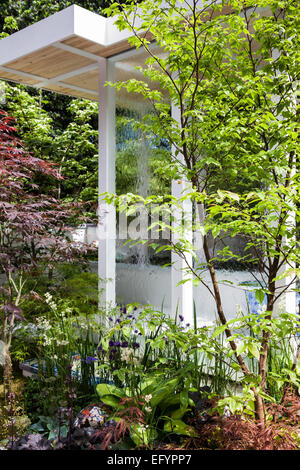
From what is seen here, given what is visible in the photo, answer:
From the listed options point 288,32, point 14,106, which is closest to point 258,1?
point 288,32

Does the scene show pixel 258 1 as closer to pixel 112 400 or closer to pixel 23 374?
pixel 112 400

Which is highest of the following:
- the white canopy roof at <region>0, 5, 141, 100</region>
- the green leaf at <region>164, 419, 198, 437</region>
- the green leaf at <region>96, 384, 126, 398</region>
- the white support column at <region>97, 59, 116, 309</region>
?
the white canopy roof at <region>0, 5, 141, 100</region>

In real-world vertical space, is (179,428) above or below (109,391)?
below

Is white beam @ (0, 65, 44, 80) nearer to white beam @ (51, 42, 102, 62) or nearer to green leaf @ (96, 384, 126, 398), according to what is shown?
white beam @ (51, 42, 102, 62)

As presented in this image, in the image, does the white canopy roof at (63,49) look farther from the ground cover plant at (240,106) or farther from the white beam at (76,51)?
the ground cover plant at (240,106)

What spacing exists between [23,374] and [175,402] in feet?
7.03

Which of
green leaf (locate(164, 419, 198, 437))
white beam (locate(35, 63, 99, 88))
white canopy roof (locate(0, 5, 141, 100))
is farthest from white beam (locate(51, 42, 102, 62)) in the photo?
green leaf (locate(164, 419, 198, 437))

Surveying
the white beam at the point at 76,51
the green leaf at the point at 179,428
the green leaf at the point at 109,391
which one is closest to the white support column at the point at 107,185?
the white beam at the point at 76,51

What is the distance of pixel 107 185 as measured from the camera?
475 cm

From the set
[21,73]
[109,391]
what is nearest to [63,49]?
[21,73]

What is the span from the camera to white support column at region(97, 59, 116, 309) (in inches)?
187

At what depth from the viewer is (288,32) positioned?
226 cm

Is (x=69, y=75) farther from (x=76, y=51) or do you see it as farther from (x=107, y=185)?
(x=107, y=185)

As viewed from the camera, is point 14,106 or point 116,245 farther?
point 14,106
